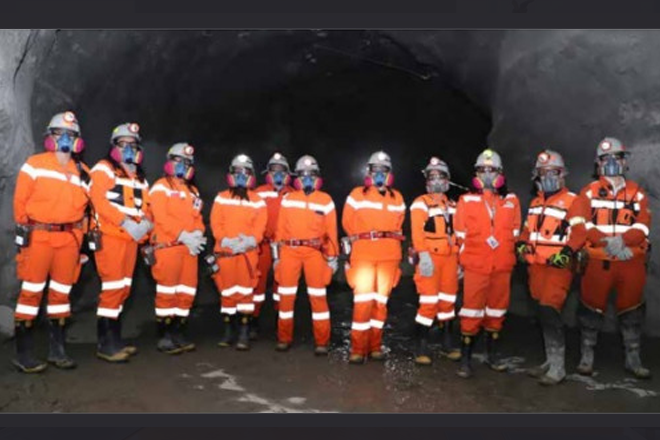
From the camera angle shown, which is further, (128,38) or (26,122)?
(128,38)

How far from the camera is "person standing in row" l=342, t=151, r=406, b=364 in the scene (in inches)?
244

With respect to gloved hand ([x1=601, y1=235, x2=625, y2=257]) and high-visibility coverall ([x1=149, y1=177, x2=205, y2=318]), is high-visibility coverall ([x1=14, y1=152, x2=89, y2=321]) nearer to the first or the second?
high-visibility coverall ([x1=149, y1=177, x2=205, y2=318])

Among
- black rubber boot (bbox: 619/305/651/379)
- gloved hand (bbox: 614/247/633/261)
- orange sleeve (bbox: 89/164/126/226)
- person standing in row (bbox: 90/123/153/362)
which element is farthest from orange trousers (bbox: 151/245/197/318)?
black rubber boot (bbox: 619/305/651/379)

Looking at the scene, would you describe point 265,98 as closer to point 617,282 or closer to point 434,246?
point 434,246

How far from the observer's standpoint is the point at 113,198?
5.84m

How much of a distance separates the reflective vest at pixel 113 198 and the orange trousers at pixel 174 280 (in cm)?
52

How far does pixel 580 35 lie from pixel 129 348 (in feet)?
23.4

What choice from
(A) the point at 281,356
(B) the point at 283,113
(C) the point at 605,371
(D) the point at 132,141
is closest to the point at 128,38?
(D) the point at 132,141

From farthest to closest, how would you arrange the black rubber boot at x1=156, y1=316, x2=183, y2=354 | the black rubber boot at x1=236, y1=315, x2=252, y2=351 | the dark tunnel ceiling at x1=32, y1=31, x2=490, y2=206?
the dark tunnel ceiling at x1=32, y1=31, x2=490, y2=206 < the black rubber boot at x1=236, y1=315, x2=252, y2=351 < the black rubber boot at x1=156, y1=316, x2=183, y2=354

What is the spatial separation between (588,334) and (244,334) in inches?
159

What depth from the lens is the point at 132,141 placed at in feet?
19.7

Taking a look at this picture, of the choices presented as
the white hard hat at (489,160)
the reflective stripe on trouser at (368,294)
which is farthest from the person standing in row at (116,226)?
the white hard hat at (489,160)

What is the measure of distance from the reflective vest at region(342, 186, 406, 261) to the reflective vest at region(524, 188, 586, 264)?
1.47 m

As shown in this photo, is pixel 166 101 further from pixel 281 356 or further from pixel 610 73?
pixel 610 73
